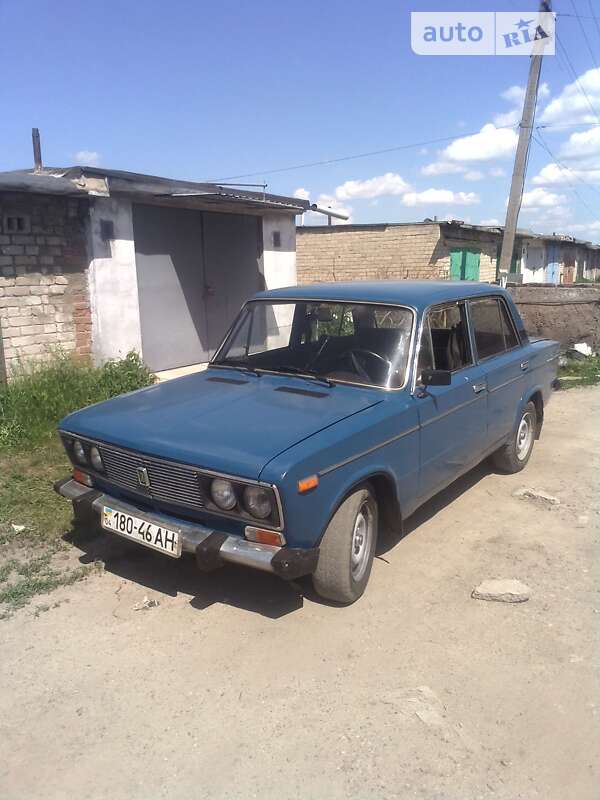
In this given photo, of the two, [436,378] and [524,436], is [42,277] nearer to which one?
[436,378]

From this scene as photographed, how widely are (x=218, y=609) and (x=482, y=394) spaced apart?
2.44 meters

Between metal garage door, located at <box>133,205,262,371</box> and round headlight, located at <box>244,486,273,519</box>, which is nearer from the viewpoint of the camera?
round headlight, located at <box>244,486,273,519</box>

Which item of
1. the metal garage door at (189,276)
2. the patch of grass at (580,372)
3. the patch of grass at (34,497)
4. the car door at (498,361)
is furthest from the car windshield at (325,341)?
the patch of grass at (580,372)

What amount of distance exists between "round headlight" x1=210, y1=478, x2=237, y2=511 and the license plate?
0.30m

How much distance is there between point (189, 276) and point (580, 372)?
6597mm

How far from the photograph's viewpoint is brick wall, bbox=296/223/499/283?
Answer: 17.3m

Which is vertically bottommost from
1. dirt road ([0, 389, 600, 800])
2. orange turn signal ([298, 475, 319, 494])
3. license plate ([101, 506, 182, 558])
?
dirt road ([0, 389, 600, 800])

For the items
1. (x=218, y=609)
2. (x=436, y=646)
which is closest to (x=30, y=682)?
(x=218, y=609)

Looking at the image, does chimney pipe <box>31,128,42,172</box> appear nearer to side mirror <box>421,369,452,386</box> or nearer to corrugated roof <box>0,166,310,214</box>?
corrugated roof <box>0,166,310,214</box>

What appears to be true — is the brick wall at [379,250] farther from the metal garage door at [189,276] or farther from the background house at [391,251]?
the metal garage door at [189,276]

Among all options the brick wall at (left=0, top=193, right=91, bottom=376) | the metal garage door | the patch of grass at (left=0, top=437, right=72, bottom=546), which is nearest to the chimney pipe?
the brick wall at (left=0, top=193, right=91, bottom=376)

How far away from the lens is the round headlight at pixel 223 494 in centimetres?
303

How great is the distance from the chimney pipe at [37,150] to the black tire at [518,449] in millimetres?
6107

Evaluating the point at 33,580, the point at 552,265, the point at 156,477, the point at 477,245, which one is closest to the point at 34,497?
the point at 33,580
